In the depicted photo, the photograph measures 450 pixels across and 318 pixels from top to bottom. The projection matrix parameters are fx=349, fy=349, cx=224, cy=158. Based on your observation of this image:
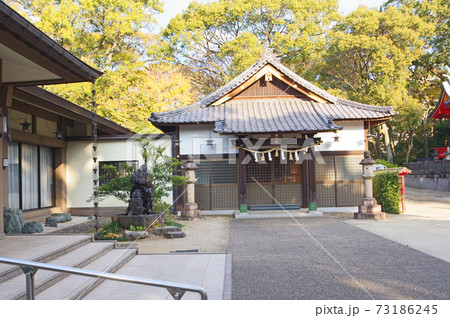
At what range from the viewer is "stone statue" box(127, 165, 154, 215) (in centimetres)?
965

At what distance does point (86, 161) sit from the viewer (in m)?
14.4

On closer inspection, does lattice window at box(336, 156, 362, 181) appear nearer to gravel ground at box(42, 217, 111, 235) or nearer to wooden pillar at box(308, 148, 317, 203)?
wooden pillar at box(308, 148, 317, 203)

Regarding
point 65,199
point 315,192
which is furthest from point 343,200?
point 65,199

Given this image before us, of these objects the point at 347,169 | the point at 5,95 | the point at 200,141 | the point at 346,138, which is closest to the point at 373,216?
the point at 347,169

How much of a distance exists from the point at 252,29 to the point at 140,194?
65.9 ft

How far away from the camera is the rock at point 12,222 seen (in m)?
9.44

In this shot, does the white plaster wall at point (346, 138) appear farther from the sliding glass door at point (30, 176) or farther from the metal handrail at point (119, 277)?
the metal handrail at point (119, 277)

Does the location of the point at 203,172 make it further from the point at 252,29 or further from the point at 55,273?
the point at 252,29

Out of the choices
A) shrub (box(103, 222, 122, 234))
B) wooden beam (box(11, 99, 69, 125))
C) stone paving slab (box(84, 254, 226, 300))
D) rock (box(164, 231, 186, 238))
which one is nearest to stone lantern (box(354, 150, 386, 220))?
rock (box(164, 231, 186, 238))

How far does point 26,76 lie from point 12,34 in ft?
8.15

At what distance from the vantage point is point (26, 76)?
7.43 metres

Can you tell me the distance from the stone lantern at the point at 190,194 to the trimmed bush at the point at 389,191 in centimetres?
748

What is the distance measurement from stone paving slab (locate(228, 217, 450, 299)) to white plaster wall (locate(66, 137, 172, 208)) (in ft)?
22.1

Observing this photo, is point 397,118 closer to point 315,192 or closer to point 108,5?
point 315,192
